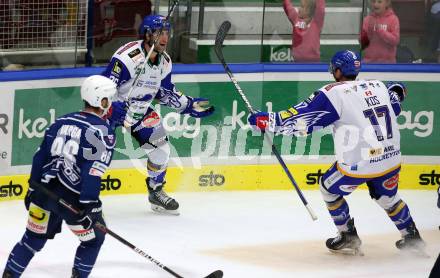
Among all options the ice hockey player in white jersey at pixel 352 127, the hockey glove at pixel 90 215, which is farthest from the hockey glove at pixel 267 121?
the hockey glove at pixel 90 215

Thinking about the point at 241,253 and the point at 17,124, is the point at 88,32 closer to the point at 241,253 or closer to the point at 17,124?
the point at 17,124

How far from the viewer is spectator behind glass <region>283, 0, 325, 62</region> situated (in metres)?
9.41

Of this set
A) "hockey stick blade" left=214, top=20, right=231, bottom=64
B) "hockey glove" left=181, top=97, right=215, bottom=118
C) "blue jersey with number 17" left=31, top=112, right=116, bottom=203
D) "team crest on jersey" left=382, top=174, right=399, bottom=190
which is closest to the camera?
"blue jersey with number 17" left=31, top=112, right=116, bottom=203

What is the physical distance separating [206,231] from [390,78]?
91.7 inches

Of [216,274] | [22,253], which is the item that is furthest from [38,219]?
[216,274]

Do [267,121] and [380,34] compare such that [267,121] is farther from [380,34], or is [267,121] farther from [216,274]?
[380,34]

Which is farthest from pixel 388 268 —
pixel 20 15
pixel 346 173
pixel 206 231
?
pixel 20 15

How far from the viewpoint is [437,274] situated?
4.80 meters

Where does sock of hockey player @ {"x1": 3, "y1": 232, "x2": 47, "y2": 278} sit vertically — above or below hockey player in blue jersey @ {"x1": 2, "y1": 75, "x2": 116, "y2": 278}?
below

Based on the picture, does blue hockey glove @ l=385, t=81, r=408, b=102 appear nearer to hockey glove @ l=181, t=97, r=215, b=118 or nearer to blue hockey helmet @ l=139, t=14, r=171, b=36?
hockey glove @ l=181, t=97, r=215, b=118

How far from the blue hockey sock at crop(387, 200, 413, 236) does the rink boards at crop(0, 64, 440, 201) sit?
1.80 m

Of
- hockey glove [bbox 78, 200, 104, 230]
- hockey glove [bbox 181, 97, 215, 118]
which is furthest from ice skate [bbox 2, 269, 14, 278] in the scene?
hockey glove [bbox 181, 97, 215, 118]

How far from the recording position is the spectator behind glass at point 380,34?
9.52m

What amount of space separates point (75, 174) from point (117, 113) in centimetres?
204
